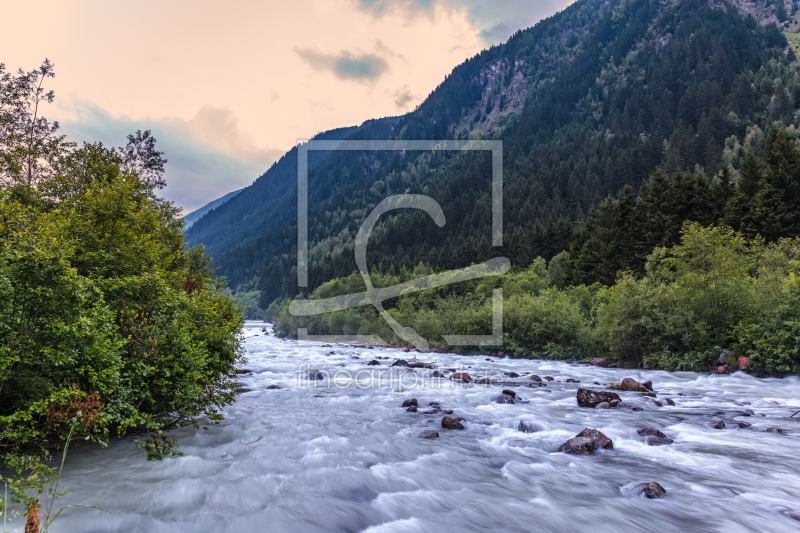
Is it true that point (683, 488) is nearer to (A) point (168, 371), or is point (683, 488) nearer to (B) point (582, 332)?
(A) point (168, 371)

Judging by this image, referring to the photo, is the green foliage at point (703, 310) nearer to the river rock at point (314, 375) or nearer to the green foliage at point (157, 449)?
the river rock at point (314, 375)

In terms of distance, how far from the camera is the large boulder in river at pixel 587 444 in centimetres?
1239

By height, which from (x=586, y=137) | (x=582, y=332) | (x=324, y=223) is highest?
(x=586, y=137)

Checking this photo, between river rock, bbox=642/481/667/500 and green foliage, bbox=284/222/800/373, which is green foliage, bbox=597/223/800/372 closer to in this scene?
green foliage, bbox=284/222/800/373

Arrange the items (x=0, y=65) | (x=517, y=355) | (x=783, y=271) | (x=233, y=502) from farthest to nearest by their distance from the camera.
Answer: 1. (x=517, y=355)
2. (x=783, y=271)
3. (x=0, y=65)
4. (x=233, y=502)

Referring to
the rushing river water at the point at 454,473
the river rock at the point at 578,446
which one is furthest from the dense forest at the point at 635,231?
the river rock at the point at 578,446

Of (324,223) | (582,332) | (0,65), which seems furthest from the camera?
(324,223)

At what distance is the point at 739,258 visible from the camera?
27906 mm

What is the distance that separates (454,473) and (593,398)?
10719 mm

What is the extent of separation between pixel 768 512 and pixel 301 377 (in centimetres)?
2538

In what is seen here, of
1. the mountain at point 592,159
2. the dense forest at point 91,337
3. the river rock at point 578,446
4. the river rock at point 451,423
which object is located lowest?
the river rock at point 451,423

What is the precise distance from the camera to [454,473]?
11.0 m

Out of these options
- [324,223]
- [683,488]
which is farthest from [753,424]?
[324,223]

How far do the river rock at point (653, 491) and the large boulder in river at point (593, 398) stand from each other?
9.39 meters
